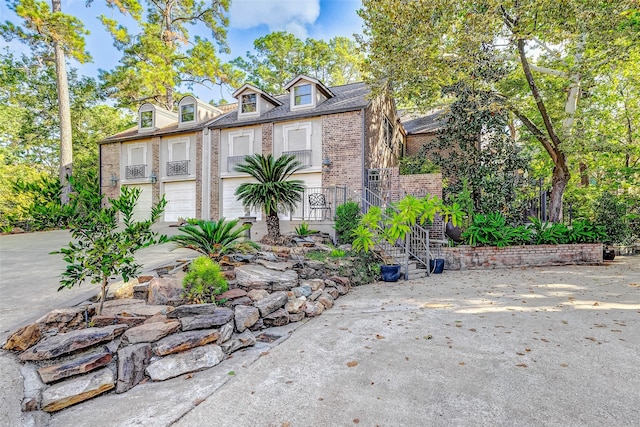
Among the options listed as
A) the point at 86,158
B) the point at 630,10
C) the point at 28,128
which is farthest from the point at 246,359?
the point at 28,128

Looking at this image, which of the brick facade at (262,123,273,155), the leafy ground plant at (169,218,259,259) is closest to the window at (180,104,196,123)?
the brick facade at (262,123,273,155)

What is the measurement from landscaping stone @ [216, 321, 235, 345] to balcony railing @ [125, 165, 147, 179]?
14.2 m

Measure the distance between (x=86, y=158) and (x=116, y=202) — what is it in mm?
19419

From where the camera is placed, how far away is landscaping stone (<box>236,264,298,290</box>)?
4832mm

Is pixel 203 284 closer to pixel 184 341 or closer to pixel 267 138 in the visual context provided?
pixel 184 341

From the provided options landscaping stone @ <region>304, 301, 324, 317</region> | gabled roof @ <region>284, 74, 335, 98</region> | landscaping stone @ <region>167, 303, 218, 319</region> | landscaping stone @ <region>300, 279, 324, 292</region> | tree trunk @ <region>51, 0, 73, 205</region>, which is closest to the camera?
landscaping stone @ <region>167, 303, 218, 319</region>

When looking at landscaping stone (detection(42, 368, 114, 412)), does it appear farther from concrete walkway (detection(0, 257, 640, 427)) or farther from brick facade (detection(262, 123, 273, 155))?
brick facade (detection(262, 123, 273, 155))

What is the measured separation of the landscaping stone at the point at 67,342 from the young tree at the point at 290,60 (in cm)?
2182

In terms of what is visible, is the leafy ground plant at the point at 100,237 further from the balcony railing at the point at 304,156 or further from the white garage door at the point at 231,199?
the white garage door at the point at 231,199

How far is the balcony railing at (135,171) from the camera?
15.4 metres

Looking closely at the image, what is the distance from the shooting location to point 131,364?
9.62ft

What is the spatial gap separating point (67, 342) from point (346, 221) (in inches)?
260

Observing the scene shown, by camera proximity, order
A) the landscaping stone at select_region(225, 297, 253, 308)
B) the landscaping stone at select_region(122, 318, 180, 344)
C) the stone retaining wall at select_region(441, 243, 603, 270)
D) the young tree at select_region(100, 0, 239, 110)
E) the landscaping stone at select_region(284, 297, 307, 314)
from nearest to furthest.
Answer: the landscaping stone at select_region(122, 318, 180, 344) → the landscaping stone at select_region(225, 297, 253, 308) → the landscaping stone at select_region(284, 297, 307, 314) → the stone retaining wall at select_region(441, 243, 603, 270) → the young tree at select_region(100, 0, 239, 110)

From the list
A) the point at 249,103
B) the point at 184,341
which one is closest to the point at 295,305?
the point at 184,341
